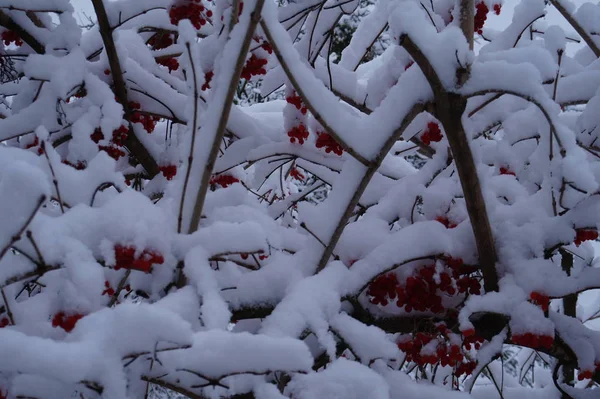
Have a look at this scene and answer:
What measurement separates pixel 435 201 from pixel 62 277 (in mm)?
1206

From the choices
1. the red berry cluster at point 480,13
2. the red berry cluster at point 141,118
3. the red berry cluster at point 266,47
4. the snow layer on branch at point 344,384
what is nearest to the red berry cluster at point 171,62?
the red berry cluster at point 141,118

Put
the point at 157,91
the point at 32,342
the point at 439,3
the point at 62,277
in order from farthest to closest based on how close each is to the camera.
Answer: the point at 439,3
the point at 157,91
the point at 62,277
the point at 32,342

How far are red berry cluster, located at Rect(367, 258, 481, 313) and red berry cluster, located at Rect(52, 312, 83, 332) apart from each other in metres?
0.90

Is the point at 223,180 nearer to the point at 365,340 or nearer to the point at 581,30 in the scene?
the point at 365,340

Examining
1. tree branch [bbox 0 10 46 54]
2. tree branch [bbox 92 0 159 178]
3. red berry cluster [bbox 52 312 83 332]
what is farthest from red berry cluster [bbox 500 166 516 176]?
tree branch [bbox 0 10 46 54]

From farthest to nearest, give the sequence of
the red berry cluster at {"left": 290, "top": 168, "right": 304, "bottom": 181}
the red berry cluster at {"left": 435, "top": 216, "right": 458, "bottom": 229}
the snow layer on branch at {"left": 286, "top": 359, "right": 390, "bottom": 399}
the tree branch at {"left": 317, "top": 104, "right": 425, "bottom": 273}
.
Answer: the red berry cluster at {"left": 290, "top": 168, "right": 304, "bottom": 181} < the red berry cluster at {"left": 435, "top": 216, "right": 458, "bottom": 229} < the tree branch at {"left": 317, "top": 104, "right": 425, "bottom": 273} < the snow layer on branch at {"left": 286, "top": 359, "right": 390, "bottom": 399}

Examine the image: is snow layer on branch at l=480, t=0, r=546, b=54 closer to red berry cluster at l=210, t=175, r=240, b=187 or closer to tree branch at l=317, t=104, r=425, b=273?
tree branch at l=317, t=104, r=425, b=273

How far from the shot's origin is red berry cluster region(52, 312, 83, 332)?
3.43 feet

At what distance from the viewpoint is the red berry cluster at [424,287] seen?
1.60 metres

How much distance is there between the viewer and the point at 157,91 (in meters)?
2.21

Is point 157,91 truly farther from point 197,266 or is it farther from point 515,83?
point 515,83

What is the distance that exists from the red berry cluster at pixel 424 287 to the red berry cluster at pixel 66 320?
35.6 inches

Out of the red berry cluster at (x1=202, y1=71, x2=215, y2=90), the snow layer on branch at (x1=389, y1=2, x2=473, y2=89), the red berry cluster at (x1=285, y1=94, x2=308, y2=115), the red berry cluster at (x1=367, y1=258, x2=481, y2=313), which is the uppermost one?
the red berry cluster at (x1=202, y1=71, x2=215, y2=90)

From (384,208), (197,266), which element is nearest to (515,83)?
(384,208)
